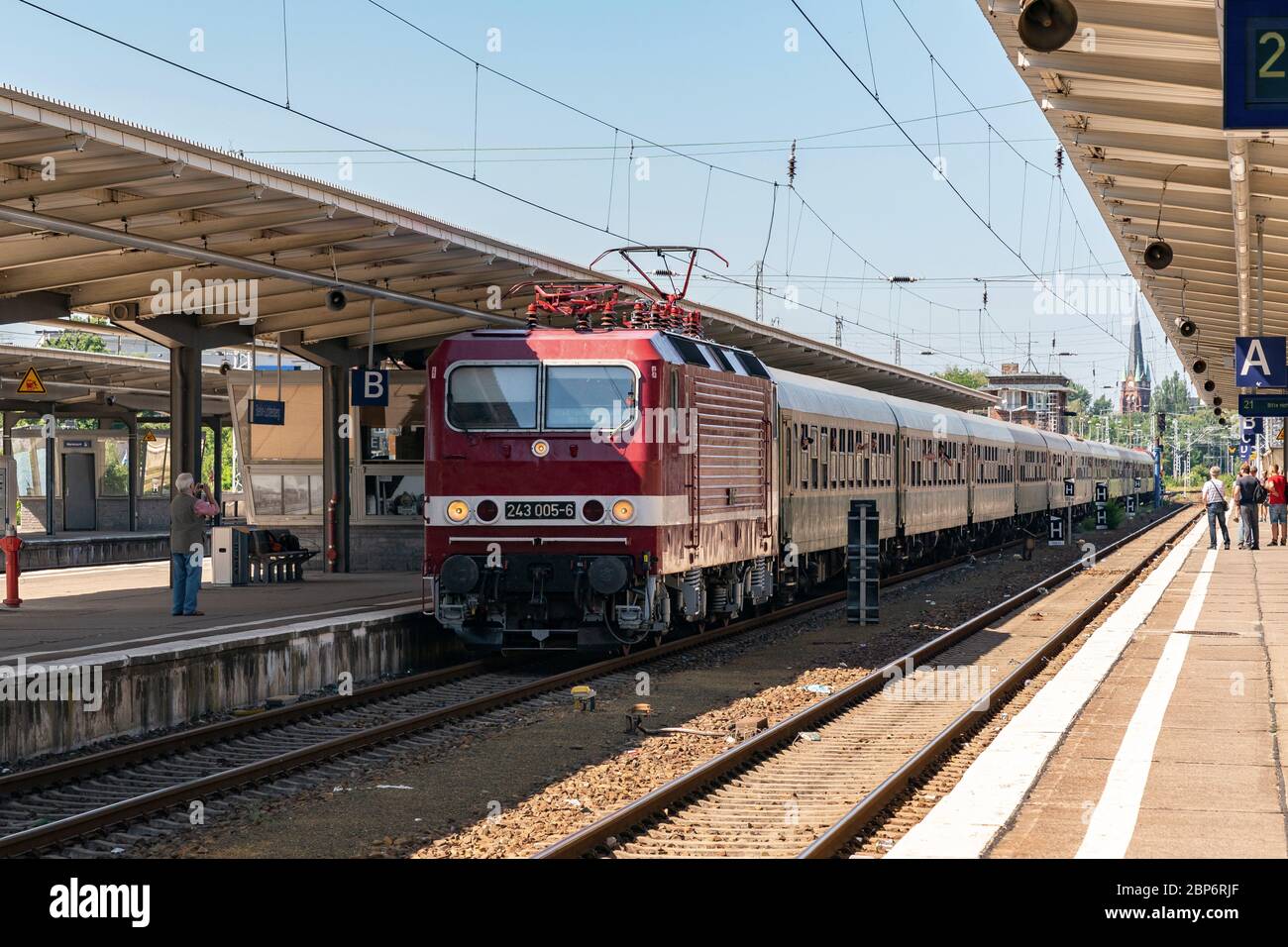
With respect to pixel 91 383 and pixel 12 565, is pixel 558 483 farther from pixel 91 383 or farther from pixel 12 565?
pixel 91 383

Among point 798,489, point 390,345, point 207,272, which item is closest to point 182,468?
point 207,272

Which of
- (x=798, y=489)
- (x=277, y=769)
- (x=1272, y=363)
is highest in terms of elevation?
(x=1272, y=363)

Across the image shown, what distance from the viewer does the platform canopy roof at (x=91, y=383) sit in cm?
2806

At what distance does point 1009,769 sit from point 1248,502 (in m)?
25.6

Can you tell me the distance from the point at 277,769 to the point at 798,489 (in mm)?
11490

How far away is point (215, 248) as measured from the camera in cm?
1627

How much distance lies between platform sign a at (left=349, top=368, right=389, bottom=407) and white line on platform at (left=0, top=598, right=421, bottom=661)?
9.92ft

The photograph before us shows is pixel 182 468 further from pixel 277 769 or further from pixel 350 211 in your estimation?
pixel 277 769

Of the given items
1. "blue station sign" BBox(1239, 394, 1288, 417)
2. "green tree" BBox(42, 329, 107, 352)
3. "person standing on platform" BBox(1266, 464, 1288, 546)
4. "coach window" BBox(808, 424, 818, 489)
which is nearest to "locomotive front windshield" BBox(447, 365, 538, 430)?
"coach window" BBox(808, 424, 818, 489)

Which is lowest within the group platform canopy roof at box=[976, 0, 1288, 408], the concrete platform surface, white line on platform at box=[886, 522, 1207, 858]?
white line on platform at box=[886, 522, 1207, 858]

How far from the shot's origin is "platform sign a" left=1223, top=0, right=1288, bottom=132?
Answer: 8773mm

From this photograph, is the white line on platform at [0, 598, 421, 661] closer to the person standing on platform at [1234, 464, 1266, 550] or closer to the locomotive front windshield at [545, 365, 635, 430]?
the locomotive front windshield at [545, 365, 635, 430]

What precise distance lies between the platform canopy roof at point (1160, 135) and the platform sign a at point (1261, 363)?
39.9 inches
